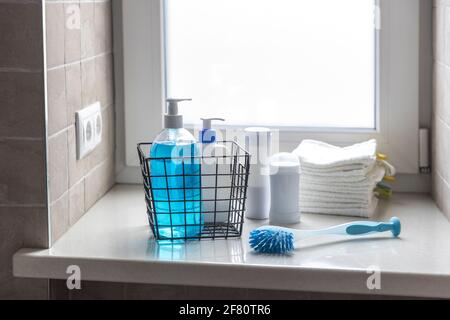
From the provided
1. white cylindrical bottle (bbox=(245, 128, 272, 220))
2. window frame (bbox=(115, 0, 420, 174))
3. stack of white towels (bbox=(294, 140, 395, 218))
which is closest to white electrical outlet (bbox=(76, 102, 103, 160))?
window frame (bbox=(115, 0, 420, 174))

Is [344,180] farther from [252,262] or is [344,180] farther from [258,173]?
[252,262]

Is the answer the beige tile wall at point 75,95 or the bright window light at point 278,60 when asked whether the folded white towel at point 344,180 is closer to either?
the bright window light at point 278,60

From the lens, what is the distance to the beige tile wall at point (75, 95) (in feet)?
4.40

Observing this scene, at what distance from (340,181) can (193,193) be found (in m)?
0.32

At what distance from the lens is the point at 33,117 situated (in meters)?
1.29

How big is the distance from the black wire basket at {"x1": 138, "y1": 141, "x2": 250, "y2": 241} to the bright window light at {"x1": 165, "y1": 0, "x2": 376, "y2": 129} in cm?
32

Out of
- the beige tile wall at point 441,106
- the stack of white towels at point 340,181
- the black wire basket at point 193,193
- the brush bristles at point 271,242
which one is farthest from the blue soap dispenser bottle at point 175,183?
the beige tile wall at point 441,106

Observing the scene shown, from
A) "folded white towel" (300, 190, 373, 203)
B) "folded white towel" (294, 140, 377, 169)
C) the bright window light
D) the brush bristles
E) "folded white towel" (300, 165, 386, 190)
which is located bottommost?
the brush bristles

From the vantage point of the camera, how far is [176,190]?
1376 mm

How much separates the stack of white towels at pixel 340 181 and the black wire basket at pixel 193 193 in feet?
0.58

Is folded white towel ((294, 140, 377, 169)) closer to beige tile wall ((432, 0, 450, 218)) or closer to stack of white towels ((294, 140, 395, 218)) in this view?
stack of white towels ((294, 140, 395, 218))

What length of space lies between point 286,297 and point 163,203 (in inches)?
15.5

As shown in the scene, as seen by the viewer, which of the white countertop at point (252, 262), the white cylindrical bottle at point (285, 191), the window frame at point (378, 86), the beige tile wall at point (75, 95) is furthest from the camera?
the window frame at point (378, 86)

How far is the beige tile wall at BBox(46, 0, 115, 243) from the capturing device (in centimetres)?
134
